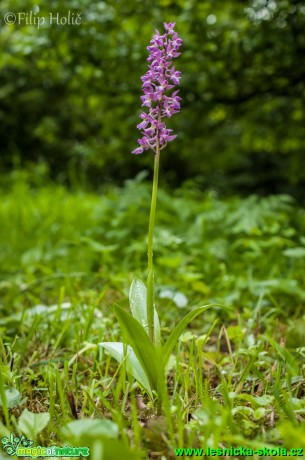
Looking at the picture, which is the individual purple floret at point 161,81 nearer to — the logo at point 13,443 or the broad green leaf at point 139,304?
the broad green leaf at point 139,304

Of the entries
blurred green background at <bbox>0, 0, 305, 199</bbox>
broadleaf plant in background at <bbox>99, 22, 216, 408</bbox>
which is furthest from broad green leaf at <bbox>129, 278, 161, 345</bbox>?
blurred green background at <bbox>0, 0, 305, 199</bbox>

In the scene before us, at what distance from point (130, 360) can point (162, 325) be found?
0.69 m

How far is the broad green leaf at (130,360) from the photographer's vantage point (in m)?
1.25

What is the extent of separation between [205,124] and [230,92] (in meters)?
0.35

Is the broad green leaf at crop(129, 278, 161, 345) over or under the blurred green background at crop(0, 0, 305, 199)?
under

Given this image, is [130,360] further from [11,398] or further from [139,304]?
[11,398]

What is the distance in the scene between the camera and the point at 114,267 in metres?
2.77

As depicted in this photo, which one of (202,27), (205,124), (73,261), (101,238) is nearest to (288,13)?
(202,27)

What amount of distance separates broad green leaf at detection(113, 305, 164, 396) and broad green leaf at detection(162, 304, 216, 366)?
1.5 inches

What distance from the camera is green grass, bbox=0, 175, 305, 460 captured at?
106 centimetres

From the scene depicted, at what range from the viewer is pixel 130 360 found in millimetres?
1290
